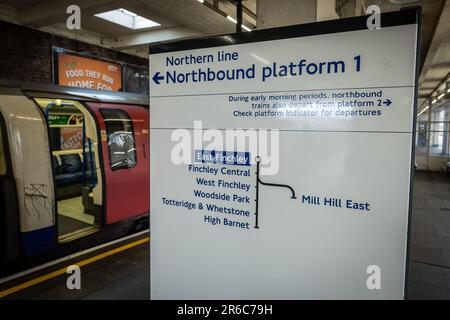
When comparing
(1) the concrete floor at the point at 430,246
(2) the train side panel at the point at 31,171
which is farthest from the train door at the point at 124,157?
(1) the concrete floor at the point at 430,246

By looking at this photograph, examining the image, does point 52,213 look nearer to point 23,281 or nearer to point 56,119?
point 23,281

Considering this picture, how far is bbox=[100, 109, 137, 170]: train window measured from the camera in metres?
5.31

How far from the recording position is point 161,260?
8.34 feet

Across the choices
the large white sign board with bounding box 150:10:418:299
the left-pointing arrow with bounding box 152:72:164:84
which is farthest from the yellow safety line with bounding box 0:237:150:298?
the left-pointing arrow with bounding box 152:72:164:84

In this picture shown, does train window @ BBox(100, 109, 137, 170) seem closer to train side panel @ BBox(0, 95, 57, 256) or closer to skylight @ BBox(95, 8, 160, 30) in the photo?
train side panel @ BBox(0, 95, 57, 256)

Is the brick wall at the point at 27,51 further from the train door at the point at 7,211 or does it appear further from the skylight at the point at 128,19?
the train door at the point at 7,211

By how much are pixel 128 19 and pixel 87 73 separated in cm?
174

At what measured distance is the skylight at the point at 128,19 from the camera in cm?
845

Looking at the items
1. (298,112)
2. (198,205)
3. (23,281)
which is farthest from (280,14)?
(23,281)

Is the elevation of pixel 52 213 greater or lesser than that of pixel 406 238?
A: lesser

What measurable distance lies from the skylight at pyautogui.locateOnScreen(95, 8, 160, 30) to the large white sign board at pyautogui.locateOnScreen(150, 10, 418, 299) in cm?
686

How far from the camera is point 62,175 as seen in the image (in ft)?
26.2

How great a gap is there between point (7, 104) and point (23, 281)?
1.95 m

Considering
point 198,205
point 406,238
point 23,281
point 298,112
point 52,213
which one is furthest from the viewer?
point 52,213
